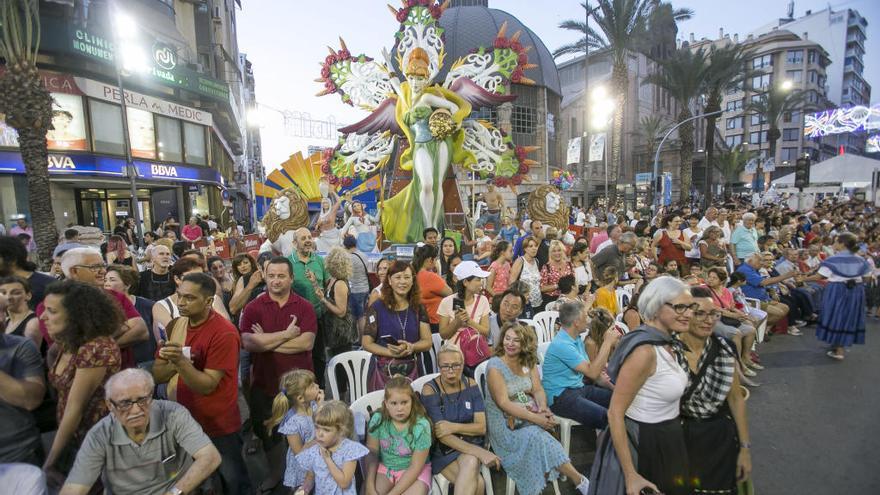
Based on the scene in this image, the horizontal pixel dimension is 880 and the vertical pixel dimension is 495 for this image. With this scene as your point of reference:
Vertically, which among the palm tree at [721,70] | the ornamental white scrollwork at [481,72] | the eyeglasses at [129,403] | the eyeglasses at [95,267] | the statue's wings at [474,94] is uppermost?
the palm tree at [721,70]

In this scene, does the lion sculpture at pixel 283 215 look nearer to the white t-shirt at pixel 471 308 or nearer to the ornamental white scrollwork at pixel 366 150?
the ornamental white scrollwork at pixel 366 150

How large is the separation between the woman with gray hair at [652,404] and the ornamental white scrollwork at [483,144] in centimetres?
836

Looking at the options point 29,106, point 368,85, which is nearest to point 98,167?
point 29,106

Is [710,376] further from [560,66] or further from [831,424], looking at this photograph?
[560,66]

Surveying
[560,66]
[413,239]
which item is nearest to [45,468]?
[413,239]

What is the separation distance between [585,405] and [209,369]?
268 centimetres

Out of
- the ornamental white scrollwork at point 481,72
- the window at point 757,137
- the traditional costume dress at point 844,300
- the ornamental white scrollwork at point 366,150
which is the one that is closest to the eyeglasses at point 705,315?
the traditional costume dress at point 844,300

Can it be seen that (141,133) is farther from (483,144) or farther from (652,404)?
(652,404)

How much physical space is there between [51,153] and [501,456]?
57.5 ft

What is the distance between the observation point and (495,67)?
33.3ft

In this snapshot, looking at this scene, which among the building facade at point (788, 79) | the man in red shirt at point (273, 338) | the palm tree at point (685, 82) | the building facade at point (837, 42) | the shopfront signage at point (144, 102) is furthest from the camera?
the building facade at point (837, 42)

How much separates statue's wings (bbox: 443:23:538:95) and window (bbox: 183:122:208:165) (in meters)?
15.3

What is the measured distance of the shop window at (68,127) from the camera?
13881 millimetres

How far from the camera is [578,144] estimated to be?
2131cm
